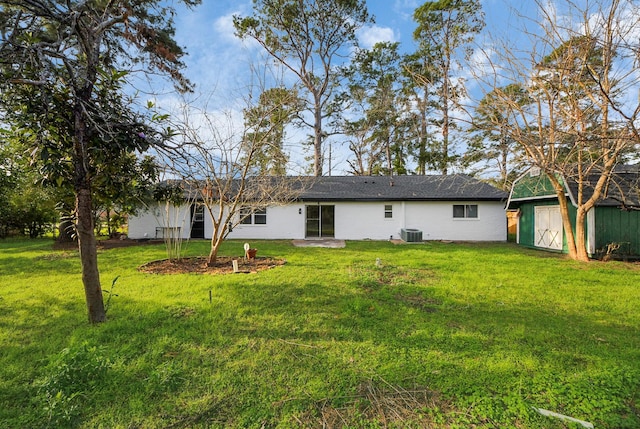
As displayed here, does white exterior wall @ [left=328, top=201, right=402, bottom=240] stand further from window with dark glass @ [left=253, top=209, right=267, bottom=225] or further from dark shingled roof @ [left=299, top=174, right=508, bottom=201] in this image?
window with dark glass @ [left=253, top=209, right=267, bottom=225]

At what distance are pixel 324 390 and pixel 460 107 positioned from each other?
705 cm

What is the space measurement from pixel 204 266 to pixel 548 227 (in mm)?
12963

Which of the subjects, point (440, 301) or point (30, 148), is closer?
point (30, 148)

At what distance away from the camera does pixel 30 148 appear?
326cm

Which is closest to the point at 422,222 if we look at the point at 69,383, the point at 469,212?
the point at 469,212

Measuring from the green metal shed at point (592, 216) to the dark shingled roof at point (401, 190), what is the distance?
1.73 meters

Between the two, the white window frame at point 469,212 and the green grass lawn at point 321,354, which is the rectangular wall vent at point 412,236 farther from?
the green grass lawn at point 321,354

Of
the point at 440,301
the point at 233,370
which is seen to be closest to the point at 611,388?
the point at 440,301

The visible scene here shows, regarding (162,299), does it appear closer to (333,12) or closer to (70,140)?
(70,140)

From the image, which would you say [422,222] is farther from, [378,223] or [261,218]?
[261,218]

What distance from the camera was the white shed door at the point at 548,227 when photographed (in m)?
11.2

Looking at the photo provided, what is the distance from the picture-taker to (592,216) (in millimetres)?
10133

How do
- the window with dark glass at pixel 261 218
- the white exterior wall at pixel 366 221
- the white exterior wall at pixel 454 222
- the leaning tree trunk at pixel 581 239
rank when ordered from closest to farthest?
the leaning tree trunk at pixel 581 239 < the white exterior wall at pixel 454 222 < the white exterior wall at pixel 366 221 < the window with dark glass at pixel 261 218

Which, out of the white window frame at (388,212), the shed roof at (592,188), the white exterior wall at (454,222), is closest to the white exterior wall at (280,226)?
the white window frame at (388,212)
